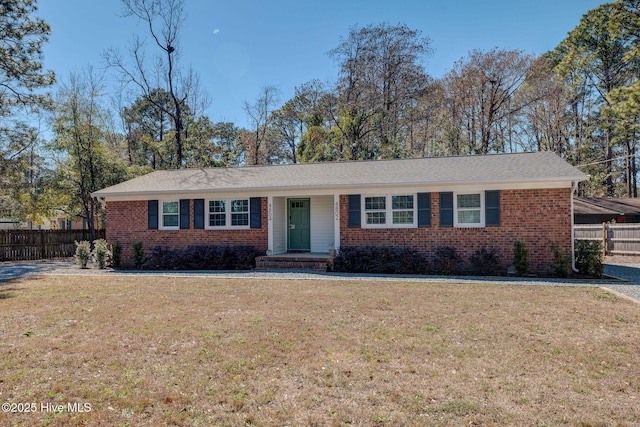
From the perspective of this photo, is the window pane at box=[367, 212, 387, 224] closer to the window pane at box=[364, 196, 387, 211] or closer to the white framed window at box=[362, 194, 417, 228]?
the white framed window at box=[362, 194, 417, 228]

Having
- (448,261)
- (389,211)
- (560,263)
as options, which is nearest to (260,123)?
(389,211)

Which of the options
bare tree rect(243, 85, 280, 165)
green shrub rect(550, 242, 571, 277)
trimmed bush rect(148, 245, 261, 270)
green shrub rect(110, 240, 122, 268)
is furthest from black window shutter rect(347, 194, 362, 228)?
bare tree rect(243, 85, 280, 165)

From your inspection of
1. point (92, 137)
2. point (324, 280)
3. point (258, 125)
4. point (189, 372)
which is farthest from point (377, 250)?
point (258, 125)

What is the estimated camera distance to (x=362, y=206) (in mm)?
12109

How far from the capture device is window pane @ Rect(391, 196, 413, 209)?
38.5ft

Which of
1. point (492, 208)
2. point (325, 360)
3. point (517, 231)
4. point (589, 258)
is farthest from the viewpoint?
point (492, 208)

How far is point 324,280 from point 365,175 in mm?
4749

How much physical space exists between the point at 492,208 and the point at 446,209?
4.25 ft

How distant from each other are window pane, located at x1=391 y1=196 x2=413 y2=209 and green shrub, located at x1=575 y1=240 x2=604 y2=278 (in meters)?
4.77

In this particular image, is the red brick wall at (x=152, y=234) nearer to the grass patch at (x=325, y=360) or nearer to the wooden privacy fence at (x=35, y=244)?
the grass patch at (x=325, y=360)

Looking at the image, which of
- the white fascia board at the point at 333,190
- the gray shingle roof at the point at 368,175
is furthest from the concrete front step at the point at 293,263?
the gray shingle roof at the point at 368,175

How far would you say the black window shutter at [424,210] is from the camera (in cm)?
1146

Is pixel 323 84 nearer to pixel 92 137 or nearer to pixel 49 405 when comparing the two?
pixel 92 137

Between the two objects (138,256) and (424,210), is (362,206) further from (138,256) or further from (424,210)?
(138,256)
